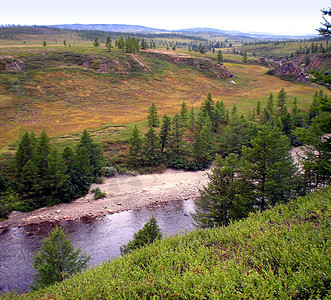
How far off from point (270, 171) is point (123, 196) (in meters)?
27.9

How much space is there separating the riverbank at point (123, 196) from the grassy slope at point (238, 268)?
80.7 feet

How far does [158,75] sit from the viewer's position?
128 m

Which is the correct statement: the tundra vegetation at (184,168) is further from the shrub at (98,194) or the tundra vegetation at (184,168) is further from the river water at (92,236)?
the river water at (92,236)


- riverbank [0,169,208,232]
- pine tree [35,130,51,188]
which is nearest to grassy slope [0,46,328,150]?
pine tree [35,130,51,188]

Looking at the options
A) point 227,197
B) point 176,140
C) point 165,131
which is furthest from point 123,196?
point 227,197

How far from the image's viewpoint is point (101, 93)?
100 m

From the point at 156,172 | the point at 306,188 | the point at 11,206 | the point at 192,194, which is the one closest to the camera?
the point at 306,188

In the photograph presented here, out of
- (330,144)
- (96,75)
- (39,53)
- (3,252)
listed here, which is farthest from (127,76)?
(330,144)

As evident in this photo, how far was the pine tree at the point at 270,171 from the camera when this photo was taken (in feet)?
79.2

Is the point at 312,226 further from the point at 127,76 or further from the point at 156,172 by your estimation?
the point at 127,76

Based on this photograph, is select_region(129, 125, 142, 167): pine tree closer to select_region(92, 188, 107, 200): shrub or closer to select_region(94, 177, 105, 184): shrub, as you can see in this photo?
select_region(94, 177, 105, 184): shrub

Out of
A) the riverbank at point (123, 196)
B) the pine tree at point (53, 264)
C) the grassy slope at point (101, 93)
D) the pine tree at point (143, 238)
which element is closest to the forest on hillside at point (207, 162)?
the riverbank at point (123, 196)

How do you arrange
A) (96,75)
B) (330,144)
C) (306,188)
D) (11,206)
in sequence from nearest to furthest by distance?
(330,144) → (306,188) → (11,206) → (96,75)

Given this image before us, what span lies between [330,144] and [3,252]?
123 ft
